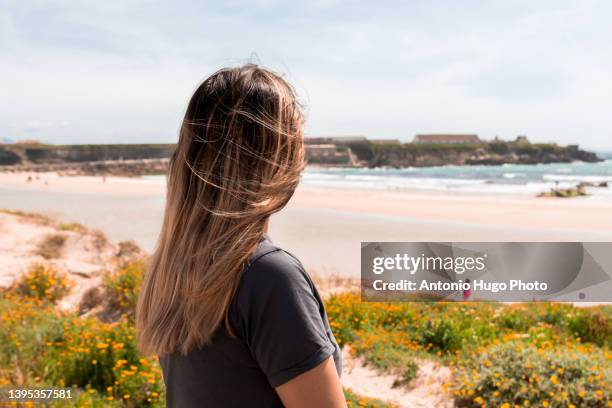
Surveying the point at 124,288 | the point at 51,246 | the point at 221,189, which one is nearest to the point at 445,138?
the point at 51,246

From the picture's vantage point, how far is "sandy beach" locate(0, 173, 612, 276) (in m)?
15.1

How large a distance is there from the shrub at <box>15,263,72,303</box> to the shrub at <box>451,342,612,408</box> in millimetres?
5942

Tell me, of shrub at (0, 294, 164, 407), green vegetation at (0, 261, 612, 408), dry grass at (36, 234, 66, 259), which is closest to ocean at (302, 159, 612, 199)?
dry grass at (36, 234, 66, 259)

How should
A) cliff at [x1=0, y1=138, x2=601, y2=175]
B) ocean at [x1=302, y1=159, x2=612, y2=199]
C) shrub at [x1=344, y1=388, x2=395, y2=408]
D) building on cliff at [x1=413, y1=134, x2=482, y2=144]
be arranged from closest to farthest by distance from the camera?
1. shrub at [x1=344, y1=388, x2=395, y2=408]
2. ocean at [x1=302, y1=159, x2=612, y2=199]
3. cliff at [x1=0, y1=138, x2=601, y2=175]
4. building on cliff at [x1=413, y1=134, x2=482, y2=144]

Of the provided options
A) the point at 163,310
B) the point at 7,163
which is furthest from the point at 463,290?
the point at 7,163

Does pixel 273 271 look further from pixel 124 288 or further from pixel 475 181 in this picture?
pixel 475 181

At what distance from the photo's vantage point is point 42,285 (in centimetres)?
784

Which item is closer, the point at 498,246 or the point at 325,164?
the point at 498,246

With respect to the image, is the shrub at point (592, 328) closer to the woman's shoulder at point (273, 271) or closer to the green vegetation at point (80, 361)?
the green vegetation at point (80, 361)

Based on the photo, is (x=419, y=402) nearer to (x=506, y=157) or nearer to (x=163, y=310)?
(x=163, y=310)

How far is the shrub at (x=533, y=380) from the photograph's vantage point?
4176mm

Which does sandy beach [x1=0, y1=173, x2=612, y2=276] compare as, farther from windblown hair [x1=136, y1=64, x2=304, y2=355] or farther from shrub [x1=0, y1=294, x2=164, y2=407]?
windblown hair [x1=136, y1=64, x2=304, y2=355]

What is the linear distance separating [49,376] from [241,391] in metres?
4.22

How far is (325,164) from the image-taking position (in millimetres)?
106500
